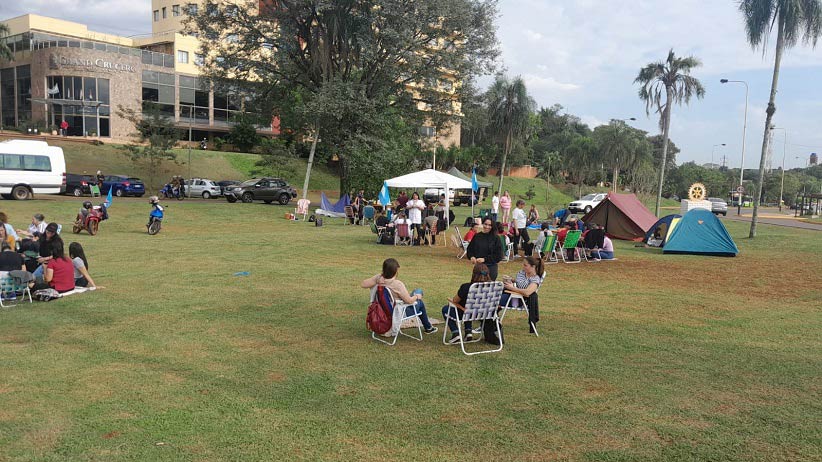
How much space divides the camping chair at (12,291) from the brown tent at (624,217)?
58.1ft

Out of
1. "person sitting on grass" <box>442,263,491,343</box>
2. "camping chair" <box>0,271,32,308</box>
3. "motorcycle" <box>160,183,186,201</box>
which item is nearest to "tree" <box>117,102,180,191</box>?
"motorcycle" <box>160,183,186,201</box>

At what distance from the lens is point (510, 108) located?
43.7 m

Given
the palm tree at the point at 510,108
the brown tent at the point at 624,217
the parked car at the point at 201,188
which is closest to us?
the brown tent at the point at 624,217

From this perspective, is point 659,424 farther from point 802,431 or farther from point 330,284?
point 330,284

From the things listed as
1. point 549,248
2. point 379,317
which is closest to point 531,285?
point 379,317

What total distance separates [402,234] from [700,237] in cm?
873

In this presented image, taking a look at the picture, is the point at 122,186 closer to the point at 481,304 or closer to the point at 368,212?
the point at 368,212

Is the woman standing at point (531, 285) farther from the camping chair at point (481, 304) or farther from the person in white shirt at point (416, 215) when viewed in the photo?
the person in white shirt at point (416, 215)

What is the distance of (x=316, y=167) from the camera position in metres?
51.7

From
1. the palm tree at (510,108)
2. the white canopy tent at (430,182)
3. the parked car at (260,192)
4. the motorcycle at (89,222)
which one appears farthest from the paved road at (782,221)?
the motorcycle at (89,222)

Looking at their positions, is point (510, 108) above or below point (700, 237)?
above

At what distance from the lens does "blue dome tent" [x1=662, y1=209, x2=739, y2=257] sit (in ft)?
54.2

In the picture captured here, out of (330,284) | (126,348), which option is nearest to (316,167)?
(330,284)

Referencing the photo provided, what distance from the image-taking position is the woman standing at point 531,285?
7.38 meters
